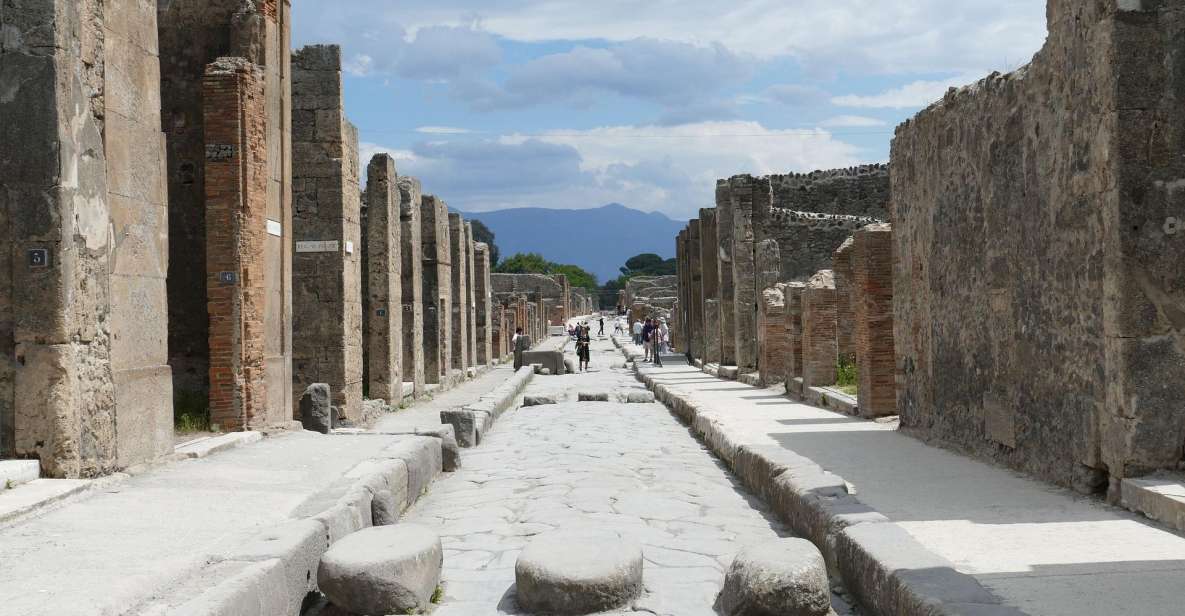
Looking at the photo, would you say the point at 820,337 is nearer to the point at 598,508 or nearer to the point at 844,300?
the point at 844,300

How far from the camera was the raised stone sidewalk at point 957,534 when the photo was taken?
4.10 m

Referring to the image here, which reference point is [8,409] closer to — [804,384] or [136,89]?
[136,89]

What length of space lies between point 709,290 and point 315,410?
17202mm

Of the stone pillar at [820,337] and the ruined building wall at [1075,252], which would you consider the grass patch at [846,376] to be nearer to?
the stone pillar at [820,337]

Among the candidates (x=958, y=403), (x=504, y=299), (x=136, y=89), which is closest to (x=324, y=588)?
(x=136, y=89)

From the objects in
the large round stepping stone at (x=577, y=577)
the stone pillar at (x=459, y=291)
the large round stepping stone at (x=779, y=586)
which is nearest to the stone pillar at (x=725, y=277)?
the stone pillar at (x=459, y=291)

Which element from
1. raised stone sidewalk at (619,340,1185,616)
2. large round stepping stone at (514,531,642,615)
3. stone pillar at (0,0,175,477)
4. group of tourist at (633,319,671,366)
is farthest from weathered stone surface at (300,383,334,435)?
group of tourist at (633,319,671,366)

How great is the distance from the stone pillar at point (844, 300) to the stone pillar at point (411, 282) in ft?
24.0

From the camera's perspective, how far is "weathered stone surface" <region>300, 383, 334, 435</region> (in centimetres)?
1212

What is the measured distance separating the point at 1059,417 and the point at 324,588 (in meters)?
4.71

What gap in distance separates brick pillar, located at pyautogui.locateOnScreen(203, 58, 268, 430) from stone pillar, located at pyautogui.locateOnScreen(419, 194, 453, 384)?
1138 centimetres

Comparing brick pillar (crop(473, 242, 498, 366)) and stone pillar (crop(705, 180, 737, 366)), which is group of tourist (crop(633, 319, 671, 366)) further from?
brick pillar (crop(473, 242, 498, 366))

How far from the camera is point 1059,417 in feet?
22.9

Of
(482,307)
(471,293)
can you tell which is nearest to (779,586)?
(471,293)
